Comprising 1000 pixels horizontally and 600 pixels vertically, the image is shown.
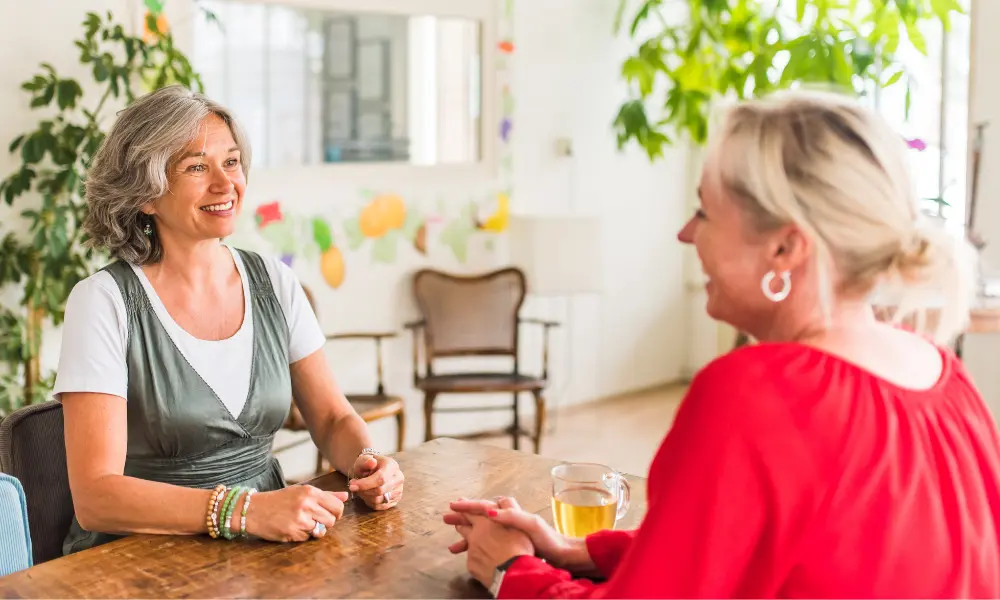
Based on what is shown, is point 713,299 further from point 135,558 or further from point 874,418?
point 135,558

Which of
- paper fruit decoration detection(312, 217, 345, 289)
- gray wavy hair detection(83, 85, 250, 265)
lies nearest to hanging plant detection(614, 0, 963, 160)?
paper fruit decoration detection(312, 217, 345, 289)

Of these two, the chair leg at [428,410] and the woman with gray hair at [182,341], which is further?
the chair leg at [428,410]

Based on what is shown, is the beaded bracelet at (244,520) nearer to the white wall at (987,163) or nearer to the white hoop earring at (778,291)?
the white hoop earring at (778,291)

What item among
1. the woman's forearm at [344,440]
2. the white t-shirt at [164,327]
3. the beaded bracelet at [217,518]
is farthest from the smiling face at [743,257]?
the white t-shirt at [164,327]

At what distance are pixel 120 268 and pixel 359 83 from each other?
9.46 ft

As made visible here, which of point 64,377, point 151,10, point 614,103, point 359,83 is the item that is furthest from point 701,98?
point 64,377

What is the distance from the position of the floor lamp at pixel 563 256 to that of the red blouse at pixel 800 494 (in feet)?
13.0

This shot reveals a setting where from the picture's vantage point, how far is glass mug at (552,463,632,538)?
1.61 meters

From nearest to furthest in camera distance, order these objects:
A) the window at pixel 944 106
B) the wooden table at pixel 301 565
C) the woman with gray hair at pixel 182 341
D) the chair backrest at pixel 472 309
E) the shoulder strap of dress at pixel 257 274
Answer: the wooden table at pixel 301 565
the woman with gray hair at pixel 182 341
the shoulder strap of dress at pixel 257 274
the chair backrest at pixel 472 309
the window at pixel 944 106

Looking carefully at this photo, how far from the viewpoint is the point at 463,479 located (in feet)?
6.49

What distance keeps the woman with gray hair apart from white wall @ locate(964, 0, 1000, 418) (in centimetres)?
376

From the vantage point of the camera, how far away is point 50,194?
363 cm

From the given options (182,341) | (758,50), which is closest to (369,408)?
(182,341)

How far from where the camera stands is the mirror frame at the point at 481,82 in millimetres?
4477
